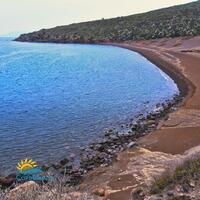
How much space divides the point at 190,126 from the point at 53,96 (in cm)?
1602

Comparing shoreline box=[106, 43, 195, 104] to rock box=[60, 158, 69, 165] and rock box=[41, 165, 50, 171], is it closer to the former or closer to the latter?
rock box=[60, 158, 69, 165]

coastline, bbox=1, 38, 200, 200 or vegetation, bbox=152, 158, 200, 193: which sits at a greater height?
vegetation, bbox=152, 158, 200, 193

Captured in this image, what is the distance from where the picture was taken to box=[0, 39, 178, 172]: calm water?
73.6ft

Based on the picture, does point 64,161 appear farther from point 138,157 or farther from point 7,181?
point 138,157

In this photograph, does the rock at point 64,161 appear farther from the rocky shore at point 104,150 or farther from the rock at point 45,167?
the rock at point 45,167

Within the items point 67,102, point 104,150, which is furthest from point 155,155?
point 67,102

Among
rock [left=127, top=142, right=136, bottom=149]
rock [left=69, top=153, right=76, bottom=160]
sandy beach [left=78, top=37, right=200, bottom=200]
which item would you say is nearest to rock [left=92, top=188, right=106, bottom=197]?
sandy beach [left=78, top=37, right=200, bottom=200]

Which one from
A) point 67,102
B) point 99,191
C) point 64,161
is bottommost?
point 67,102

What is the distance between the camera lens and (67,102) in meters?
34.1

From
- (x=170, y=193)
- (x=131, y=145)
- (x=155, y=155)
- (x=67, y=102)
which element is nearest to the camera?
(x=170, y=193)

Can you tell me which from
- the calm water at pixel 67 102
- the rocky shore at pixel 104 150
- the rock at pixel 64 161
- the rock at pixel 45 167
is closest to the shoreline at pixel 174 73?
the calm water at pixel 67 102

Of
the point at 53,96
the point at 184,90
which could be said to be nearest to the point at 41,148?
the point at 53,96

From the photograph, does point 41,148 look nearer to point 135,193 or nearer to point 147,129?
point 147,129

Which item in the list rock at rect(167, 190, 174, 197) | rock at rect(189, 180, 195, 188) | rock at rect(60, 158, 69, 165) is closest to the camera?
rock at rect(167, 190, 174, 197)
